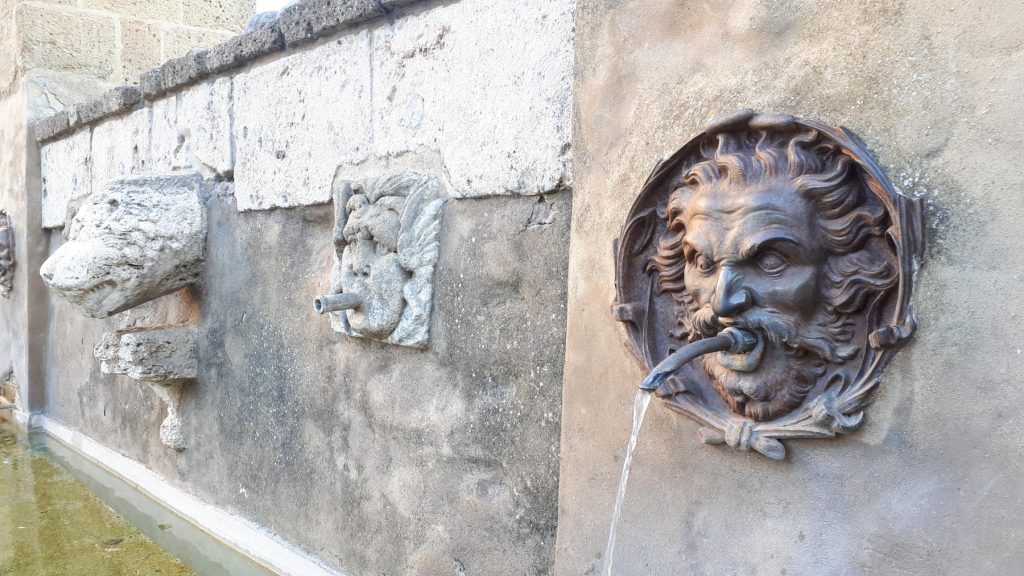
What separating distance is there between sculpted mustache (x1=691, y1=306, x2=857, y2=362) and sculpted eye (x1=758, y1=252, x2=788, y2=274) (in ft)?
0.18

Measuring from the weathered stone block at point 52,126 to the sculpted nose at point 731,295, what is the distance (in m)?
3.95

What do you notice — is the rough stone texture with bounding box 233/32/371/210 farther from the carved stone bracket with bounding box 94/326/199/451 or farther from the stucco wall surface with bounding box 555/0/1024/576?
the stucco wall surface with bounding box 555/0/1024/576

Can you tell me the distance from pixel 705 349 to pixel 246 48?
205cm

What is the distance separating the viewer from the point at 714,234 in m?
1.00

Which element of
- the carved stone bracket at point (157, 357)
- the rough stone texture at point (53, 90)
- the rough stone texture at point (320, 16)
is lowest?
the carved stone bracket at point (157, 357)

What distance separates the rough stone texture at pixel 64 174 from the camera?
3.80 m

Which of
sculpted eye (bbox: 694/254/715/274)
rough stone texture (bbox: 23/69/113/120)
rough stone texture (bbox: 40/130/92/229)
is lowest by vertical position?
sculpted eye (bbox: 694/254/715/274)

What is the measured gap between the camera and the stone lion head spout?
924mm

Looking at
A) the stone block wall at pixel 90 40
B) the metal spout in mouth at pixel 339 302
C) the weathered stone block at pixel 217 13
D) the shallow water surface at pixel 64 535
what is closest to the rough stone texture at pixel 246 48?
the metal spout in mouth at pixel 339 302

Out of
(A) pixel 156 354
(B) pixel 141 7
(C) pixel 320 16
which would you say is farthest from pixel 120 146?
(C) pixel 320 16

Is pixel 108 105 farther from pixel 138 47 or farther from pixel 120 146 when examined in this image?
pixel 138 47

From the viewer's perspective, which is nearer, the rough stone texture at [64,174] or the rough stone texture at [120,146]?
the rough stone texture at [120,146]

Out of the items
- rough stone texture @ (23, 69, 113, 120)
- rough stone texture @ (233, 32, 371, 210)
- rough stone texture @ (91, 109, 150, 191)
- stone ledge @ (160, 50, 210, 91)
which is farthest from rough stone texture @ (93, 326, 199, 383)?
rough stone texture @ (23, 69, 113, 120)

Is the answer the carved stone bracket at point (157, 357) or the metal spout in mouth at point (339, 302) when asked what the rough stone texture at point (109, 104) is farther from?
the metal spout in mouth at point (339, 302)
